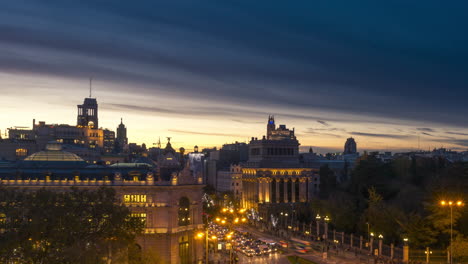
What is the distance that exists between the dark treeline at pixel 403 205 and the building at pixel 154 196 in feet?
123

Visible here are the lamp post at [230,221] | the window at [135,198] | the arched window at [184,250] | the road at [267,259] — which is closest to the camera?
the lamp post at [230,221]

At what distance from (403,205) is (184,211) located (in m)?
58.6

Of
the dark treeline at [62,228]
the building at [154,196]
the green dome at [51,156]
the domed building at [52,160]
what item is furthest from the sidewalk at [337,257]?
the green dome at [51,156]

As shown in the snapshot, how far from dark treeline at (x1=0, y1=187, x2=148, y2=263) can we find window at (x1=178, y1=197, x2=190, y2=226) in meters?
27.8

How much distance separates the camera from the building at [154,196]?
100438 mm

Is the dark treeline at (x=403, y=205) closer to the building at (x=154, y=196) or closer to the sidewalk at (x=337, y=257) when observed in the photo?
the sidewalk at (x=337, y=257)

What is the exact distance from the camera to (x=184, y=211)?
342 ft

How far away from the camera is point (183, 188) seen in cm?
10412

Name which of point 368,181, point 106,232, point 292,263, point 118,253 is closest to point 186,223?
point 292,263

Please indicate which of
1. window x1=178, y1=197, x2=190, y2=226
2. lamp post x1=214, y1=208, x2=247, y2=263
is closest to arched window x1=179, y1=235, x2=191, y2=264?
window x1=178, y1=197, x2=190, y2=226

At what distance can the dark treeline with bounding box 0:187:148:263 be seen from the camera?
211 ft

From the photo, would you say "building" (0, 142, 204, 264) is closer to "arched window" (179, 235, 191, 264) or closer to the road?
"arched window" (179, 235, 191, 264)

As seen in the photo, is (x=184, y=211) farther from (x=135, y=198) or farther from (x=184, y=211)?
(x=135, y=198)

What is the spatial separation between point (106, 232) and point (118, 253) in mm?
9208
